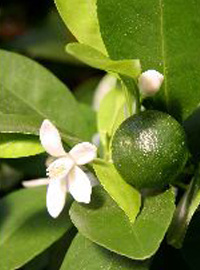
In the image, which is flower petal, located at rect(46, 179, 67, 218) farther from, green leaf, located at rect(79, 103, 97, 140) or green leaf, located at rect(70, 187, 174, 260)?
green leaf, located at rect(79, 103, 97, 140)

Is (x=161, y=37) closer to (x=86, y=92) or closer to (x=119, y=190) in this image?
(x=119, y=190)

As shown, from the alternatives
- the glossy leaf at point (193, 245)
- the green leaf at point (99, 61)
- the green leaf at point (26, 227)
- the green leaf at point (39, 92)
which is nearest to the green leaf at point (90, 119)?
the green leaf at point (39, 92)

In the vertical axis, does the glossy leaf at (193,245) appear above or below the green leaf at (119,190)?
below

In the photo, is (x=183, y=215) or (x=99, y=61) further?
(x=183, y=215)

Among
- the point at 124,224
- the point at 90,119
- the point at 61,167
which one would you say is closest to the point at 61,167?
the point at 61,167

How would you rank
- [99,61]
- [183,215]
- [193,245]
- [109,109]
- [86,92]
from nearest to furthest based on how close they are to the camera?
[99,61]
[183,215]
[193,245]
[109,109]
[86,92]

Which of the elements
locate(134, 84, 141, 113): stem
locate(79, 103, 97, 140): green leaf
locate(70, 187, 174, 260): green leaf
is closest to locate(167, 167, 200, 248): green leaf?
locate(70, 187, 174, 260): green leaf

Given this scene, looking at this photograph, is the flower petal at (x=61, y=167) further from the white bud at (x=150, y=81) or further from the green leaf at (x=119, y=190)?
the white bud at (x=150, y=81)
